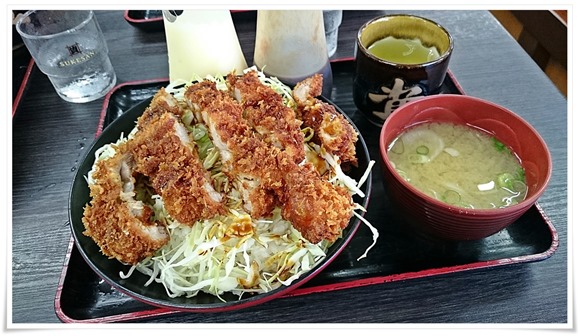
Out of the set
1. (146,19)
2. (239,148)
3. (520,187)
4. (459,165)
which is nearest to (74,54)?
(146,19)

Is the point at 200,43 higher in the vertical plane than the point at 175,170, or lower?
higher

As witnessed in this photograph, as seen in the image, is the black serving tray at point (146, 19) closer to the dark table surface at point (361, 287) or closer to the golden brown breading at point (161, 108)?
the dark table surface at point (361, 287)

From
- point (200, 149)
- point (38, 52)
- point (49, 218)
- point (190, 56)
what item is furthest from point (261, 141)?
point (38, 52)

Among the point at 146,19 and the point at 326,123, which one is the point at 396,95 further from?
the point at 146,19

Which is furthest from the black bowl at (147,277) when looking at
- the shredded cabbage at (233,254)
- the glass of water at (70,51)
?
the glass of water at (70,51)

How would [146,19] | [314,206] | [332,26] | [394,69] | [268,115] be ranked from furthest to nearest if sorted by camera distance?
[146,19], [332,26], [394,69], [268,115], [314,206]

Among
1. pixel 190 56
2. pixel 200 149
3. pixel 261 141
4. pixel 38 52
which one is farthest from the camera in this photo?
pixel 38 52

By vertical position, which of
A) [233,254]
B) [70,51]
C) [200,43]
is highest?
[200,43]
